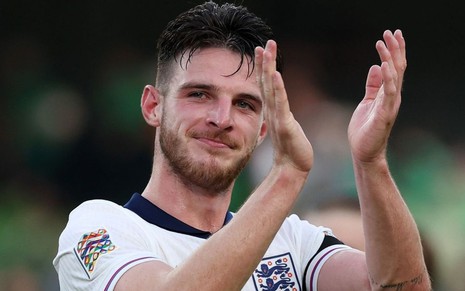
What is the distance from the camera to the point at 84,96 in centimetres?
620

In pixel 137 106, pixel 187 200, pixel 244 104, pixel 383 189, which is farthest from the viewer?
pixel 137 106

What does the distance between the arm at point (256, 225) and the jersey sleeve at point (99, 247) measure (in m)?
0.09

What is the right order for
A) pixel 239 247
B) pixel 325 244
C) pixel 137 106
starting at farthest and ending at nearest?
pixel 137 106
pixel 325 244
pixel 239 247

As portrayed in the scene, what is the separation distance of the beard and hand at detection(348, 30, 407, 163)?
534 millimetres

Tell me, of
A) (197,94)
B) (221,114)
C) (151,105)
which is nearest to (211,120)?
(221,114)

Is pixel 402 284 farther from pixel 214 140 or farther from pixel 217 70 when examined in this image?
pixel 217 70

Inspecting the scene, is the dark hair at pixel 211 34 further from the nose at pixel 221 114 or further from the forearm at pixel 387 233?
the forearm at pixel 387 233

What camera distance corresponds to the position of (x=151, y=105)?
359 centimetres

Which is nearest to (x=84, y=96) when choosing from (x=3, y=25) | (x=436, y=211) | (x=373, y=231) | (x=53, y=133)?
(x=53, y=133)

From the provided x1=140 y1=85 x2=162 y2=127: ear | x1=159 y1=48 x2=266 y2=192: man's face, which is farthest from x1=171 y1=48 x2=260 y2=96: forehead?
x1=140 y1=85 x2=162 y2=127: ear

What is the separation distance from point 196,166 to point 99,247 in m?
0.55

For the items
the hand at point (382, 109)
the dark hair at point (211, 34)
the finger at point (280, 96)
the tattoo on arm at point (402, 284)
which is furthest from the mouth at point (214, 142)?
the tattoo on arm at point (402, 284)

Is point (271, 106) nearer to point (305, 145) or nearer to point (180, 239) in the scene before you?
point (305, 145)

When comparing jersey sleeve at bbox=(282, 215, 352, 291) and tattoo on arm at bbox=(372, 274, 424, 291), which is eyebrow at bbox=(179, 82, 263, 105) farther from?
tattoo on arm at bbox=(372, 274, 424, 291)
